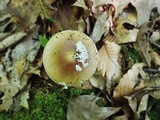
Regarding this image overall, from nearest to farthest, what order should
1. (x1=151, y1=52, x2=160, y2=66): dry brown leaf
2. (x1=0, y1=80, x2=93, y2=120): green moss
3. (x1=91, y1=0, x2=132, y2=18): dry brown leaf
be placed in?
(x1=0, y1=80, x2=93, y2=120): green moss
(x1=151, y1=52, x2=160, y2=66): dry brown leaf
(x1=91, y1=0, x2=132, y2=18): dry brown leaf

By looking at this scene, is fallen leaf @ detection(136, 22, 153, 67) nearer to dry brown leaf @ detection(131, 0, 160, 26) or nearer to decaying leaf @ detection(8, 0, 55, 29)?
dry brown leaf @ detection(131, 0, 160, 26)

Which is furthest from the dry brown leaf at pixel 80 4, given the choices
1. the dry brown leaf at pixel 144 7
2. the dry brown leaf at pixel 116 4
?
the dry brown leaf at pixel 144 7

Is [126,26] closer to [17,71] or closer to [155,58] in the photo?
[155,58]

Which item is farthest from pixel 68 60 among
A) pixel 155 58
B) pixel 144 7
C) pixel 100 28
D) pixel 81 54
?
pixel 144 7

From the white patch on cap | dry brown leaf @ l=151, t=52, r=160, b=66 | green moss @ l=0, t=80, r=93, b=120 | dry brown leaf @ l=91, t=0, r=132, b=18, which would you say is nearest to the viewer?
the white patch on cap

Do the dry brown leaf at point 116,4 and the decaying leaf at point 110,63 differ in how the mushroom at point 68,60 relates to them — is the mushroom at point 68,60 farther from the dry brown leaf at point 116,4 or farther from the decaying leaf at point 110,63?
the dry brown leaf at point 116,4

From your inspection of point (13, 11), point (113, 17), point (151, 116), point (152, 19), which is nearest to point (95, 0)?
point (113, 17)

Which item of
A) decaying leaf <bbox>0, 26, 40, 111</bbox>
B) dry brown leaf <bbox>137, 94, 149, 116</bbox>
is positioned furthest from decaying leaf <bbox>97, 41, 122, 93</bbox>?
decaying leaf <bbox>0, 26, 40, 111</bbox>

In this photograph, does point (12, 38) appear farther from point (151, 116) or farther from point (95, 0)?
point (151, 116)
